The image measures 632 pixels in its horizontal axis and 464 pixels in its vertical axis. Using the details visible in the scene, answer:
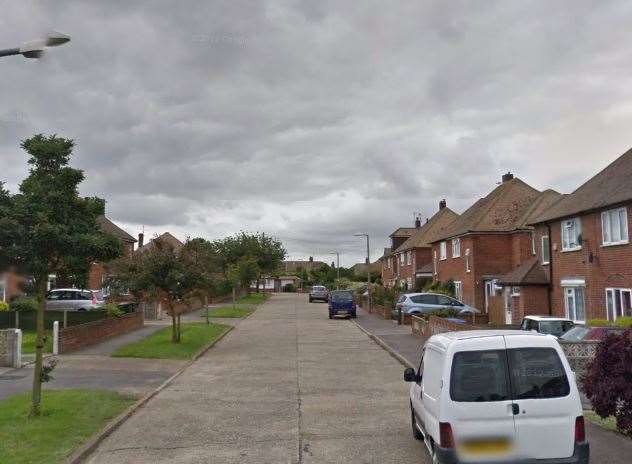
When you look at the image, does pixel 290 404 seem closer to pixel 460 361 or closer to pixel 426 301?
pixel 460 361

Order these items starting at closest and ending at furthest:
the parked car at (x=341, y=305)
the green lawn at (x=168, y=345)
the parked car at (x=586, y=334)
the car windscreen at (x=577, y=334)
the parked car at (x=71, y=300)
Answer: the parked car at (x=586, y=334), the car windscreen at (x=577, y=334), the green lawn at (x=168, y=345), the parked car at (x=71, y=300), the parked car at (x=341, y=305)

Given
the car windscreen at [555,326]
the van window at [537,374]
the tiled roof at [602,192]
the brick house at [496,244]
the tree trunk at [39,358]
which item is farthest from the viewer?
the brick house at [496,244]

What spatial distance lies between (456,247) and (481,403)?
33926 millimetres

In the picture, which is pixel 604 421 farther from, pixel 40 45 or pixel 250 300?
pixel 250 300

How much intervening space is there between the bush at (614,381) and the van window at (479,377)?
2539 mm

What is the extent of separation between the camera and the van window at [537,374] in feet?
20.4

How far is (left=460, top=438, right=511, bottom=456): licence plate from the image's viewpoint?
6.11 m

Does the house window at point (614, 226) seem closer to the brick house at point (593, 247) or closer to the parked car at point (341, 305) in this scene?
the brick house at point (593, 247)

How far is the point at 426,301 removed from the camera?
104 feet

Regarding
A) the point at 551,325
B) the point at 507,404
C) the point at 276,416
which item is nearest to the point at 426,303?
the point at 551,325

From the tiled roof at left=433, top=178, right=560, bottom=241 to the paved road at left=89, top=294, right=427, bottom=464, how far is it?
19483 millimetres

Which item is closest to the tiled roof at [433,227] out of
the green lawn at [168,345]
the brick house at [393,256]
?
the brick house at [393,256]

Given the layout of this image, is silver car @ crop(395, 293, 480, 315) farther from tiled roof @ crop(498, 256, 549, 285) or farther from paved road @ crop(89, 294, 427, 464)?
paved road @ crop(89, 294, 427, 464)

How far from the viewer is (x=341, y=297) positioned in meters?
38.5
